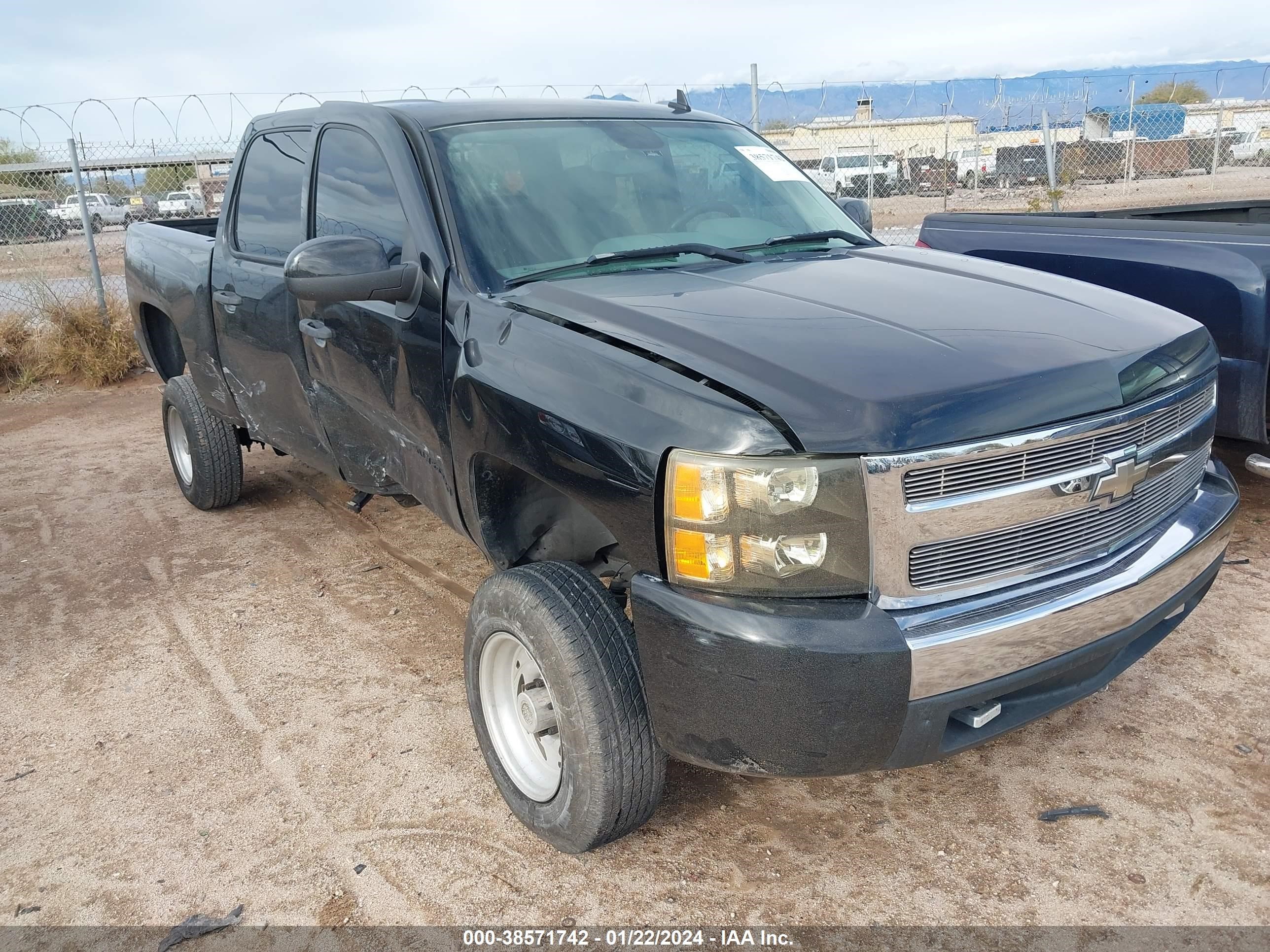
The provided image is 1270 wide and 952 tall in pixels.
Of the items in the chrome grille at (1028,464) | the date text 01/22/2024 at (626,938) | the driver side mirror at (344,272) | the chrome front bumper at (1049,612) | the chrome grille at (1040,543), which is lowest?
the date text 01/22/2024 at (626,938)

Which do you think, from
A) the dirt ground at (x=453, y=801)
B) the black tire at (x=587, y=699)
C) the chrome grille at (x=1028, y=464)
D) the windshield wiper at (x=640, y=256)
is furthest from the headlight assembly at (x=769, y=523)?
the windshield wiper at (x=640, y=256)

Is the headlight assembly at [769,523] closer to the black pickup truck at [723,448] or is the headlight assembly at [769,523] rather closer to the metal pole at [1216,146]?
the black pickup truck at [723,448]

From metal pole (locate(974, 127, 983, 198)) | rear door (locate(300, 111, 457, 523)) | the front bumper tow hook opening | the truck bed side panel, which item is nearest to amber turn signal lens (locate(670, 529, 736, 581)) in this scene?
the front bumper tow hook opening

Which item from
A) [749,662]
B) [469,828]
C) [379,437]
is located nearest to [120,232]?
[379,437]

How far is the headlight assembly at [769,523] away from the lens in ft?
6.75

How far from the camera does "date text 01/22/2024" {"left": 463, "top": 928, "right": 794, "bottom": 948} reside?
237 centimetres

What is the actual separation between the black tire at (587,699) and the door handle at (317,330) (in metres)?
1.37

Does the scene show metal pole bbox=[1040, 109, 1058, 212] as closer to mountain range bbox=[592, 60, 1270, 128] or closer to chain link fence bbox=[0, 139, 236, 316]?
mountain range bbox=[592, 60, 1270, 128]

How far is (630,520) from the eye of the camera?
2250 mm

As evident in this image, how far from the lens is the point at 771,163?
3.80 meters

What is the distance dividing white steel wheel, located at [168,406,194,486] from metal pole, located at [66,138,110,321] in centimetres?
494

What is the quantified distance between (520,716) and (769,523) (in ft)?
3.72

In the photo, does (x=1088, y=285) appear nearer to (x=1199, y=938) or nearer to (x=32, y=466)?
(x=1199, y=938)

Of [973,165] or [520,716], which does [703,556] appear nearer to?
[520,716]
